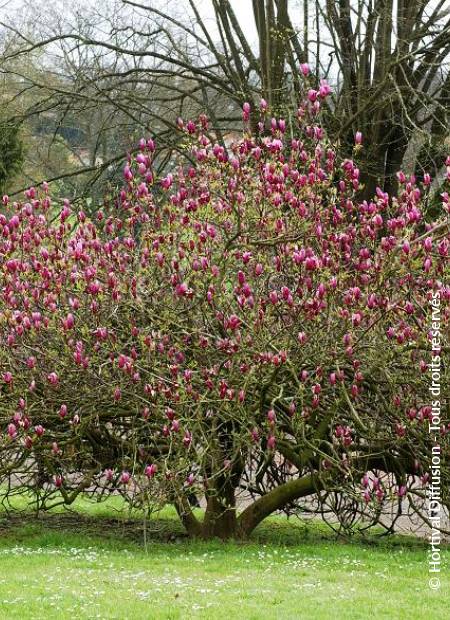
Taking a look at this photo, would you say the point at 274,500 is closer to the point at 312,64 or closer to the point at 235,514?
the point at 235,514

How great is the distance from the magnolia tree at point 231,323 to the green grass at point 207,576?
630mm

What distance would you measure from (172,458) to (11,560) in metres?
1.82

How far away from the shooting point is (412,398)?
33.9 ft

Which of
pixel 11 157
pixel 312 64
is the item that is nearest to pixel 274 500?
pixel 312 64

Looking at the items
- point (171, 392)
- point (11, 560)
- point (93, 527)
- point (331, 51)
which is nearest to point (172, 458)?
point (171, 392)

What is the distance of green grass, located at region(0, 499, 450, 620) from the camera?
290 inches

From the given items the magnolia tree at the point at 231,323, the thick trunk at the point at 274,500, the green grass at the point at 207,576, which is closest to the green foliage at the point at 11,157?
the green grass at the point at 207,576

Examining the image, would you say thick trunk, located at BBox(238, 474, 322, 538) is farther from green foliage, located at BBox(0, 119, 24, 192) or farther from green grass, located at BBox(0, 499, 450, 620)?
green foliage, located at BBox(0, 119, 24, 192)

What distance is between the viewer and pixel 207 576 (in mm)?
8742

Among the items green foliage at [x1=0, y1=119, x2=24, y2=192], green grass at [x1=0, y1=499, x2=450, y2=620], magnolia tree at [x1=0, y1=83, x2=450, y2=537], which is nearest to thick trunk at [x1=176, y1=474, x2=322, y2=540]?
green grass at [x1=0, y1=499, x2=450, y2=620]

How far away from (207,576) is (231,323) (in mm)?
2085

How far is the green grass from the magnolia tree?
63 cm

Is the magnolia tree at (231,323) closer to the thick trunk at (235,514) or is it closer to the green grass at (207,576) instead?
the thick trunk at (235,514)

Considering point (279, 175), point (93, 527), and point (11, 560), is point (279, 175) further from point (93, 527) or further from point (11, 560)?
point (93, 527)
